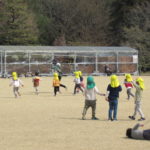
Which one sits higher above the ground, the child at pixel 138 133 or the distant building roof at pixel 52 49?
the distant building roof at pixel 52 49

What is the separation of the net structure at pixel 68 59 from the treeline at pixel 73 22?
770 cm

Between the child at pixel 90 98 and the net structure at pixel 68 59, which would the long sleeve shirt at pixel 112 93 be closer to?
the child at pixel 90 98

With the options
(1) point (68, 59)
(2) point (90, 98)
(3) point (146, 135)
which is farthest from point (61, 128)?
(1) point (68, 59)

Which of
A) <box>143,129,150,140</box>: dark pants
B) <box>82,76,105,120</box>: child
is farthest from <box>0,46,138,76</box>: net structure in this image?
<box>143,129,150,140</box>: dark pants

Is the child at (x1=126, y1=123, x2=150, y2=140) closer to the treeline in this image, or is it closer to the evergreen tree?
the treeline

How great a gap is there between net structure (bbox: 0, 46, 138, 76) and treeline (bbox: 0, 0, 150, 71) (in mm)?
7697

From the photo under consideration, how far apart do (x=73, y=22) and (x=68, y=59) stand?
20.4 metres

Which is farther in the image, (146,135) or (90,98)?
(90,98)

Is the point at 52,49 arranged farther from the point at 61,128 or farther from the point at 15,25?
the point at 61,128

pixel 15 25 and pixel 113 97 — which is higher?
pixel 15 25

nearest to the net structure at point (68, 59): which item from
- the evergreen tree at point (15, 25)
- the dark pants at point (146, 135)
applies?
the evergreen tree at point (15, 25)

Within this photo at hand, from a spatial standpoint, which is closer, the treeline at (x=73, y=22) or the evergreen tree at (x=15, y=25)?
the evergreen tree at (x=15, y=25)

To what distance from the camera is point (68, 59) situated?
58.3m

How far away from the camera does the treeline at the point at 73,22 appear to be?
68250 millimetres
